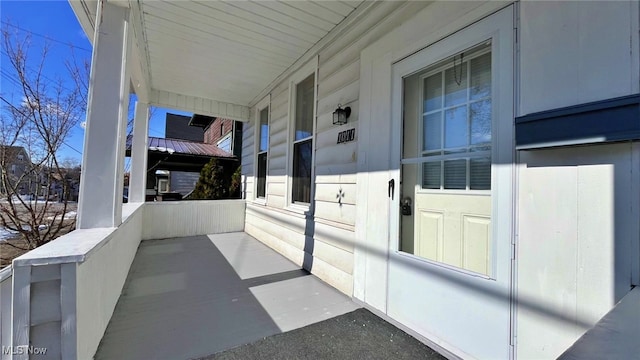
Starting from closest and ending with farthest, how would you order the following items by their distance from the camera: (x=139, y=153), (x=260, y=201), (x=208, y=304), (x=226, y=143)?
(x=208, y=304) < (x=139, y=153) < (x=260, y=201) < (x=226, y=143)

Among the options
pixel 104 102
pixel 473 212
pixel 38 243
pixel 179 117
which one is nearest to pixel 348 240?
pixel 473 212

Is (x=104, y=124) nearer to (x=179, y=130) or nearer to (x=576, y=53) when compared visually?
(x=576, y=53)

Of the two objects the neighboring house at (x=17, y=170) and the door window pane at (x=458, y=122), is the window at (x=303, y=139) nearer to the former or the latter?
the door window pane at (x=458, y=122)

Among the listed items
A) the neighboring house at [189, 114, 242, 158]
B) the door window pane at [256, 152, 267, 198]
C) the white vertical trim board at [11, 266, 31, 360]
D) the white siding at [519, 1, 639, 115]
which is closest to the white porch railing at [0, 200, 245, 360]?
the white vertical trim board at [11, 266, 31, 360]

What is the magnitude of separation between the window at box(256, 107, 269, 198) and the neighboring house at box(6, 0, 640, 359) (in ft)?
5.05

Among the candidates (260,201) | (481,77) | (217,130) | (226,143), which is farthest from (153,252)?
(217,130)

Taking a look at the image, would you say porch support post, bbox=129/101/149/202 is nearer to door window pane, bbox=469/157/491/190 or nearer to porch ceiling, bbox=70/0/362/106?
porch ceiling, bbox=70/0/362/106

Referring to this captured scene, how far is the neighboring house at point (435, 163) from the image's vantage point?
124cm

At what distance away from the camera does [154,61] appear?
4070 mm

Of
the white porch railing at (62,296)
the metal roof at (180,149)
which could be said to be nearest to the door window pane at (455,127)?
the white porch railing at (62,296)

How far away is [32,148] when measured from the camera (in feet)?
12.9

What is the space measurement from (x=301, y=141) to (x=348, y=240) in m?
1.74

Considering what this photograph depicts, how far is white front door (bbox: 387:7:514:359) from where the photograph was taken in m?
1.61

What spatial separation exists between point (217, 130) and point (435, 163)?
11.1 m
